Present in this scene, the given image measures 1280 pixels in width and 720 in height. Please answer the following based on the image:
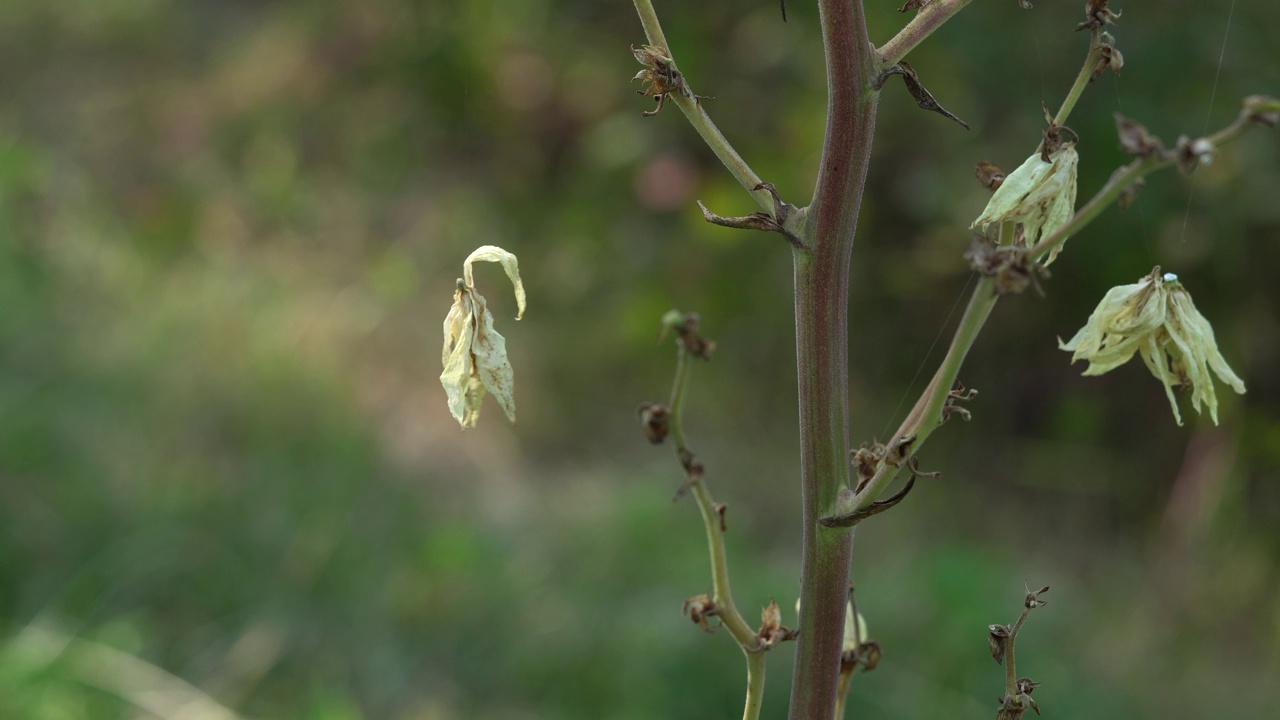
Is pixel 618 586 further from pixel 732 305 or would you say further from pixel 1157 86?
pixel 1157 86

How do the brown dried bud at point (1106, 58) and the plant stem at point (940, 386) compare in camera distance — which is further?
the brown dried bud at point (1106, 58)

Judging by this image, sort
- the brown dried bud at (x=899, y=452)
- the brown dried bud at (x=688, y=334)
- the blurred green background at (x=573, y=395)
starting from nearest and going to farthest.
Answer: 1. the brown dried bud at (x=899, y=452)
2. the brown dried bud at (x=688, y=334)
3. the blurred green background at (x=573, y=395)

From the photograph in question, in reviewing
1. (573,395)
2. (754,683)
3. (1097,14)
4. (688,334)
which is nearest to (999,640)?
(754,683)

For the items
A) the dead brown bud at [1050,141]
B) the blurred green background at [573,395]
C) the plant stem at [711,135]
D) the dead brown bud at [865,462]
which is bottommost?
the dead brown bud at [865,462]

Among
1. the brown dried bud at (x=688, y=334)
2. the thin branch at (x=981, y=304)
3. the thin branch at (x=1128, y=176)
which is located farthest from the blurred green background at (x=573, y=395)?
the thin branch at (x=1128, y=176)

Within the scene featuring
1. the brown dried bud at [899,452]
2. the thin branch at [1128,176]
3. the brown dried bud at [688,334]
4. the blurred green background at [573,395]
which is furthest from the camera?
the blurred green background at [573,395]

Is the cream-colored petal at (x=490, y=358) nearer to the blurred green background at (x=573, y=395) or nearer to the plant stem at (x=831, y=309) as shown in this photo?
the plant stem at (x=831, y=309)

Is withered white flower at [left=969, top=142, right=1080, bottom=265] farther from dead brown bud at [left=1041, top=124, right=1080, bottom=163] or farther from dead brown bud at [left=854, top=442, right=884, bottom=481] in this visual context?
dead brown bud at [left=854, top=442, right=884, bottom=481]

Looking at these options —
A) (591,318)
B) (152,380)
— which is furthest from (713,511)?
(591,318)
